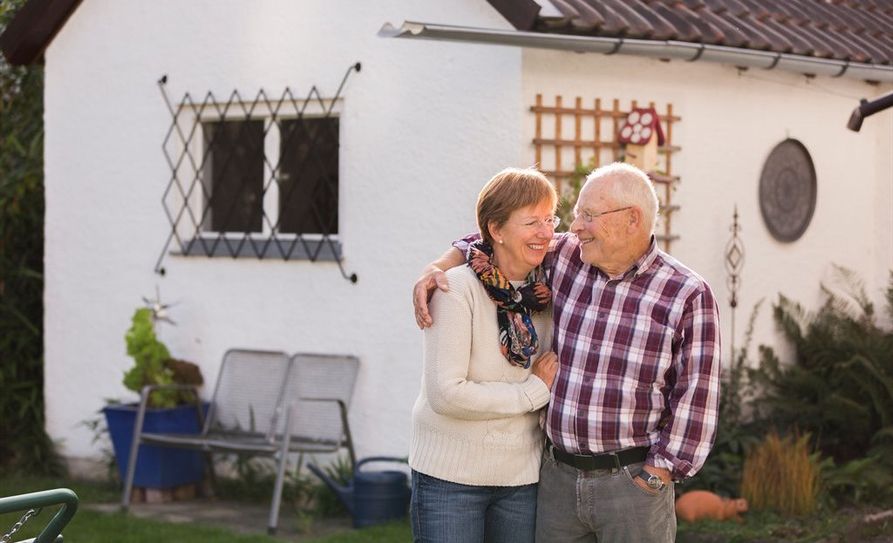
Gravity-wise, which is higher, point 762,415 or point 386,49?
point 386,49

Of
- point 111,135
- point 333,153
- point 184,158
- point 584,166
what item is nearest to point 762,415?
point 584,166

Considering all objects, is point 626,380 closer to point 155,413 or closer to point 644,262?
point 644,262

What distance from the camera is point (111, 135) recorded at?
9031 millimetres

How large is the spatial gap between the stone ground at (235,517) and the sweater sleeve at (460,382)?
11.8ft

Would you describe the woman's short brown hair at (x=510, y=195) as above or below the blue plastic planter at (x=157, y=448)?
above

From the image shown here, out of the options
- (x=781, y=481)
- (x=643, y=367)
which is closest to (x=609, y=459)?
(x=643, y=367)

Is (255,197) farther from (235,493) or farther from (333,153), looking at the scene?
(235,493)

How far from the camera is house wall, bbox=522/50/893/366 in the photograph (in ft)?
25.6

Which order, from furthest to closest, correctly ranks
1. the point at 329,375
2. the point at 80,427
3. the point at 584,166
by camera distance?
the point at 80,427, the point at 329,375, the point at 584,166

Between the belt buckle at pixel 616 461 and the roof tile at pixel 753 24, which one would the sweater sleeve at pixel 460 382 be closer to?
the belt buckle at pixel 616 461

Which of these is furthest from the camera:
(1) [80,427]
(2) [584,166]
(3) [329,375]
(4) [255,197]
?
(1) [80,427]

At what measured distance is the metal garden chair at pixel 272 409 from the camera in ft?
25.3

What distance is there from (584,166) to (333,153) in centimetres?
162

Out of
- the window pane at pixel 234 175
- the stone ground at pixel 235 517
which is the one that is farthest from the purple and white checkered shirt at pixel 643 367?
the window pane at pixel 234 175
